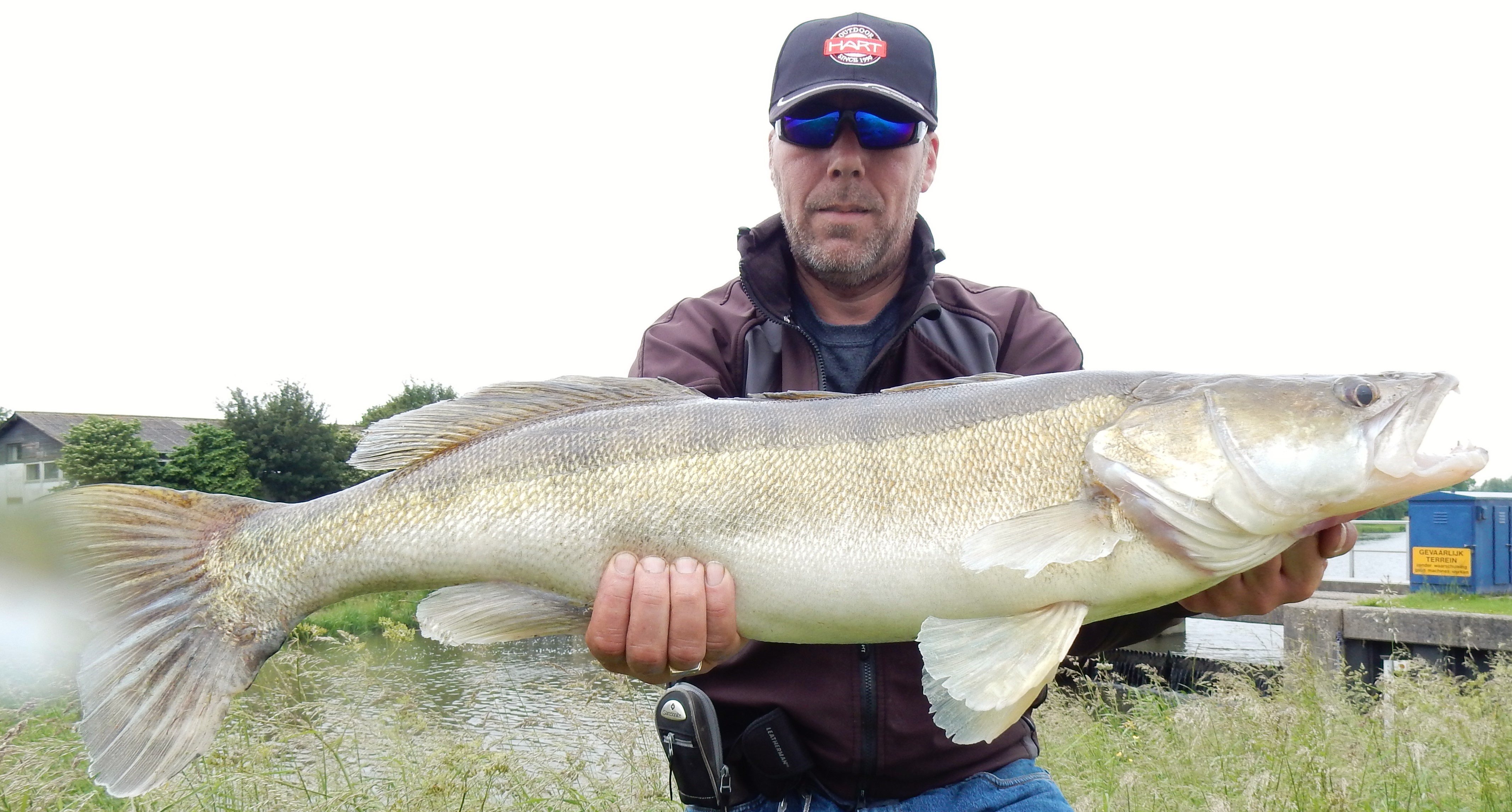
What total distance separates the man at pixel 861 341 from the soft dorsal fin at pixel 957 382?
378 mm

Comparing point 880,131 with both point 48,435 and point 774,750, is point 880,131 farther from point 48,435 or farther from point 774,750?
point 48,435

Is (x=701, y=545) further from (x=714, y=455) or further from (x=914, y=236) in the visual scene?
(x=914, y=236)

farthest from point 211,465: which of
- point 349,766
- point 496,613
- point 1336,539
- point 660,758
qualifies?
point 1336,539

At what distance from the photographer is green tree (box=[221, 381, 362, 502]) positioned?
3216 cm

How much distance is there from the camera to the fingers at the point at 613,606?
2.29 m

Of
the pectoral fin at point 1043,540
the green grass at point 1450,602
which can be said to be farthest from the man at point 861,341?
the green grass at point 1450,602

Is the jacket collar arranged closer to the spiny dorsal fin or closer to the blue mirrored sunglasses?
the blue mirrored sunglasses

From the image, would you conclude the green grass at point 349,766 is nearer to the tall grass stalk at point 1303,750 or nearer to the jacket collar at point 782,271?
the jacket collar at point 782,271

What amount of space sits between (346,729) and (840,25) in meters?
4.28

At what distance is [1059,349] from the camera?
300cm

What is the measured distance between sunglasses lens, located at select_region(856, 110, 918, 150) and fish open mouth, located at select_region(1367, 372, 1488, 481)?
1.62 m

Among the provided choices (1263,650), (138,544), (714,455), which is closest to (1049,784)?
(714,455)

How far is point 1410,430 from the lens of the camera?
7.11 feet

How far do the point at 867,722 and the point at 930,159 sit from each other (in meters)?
2.02
